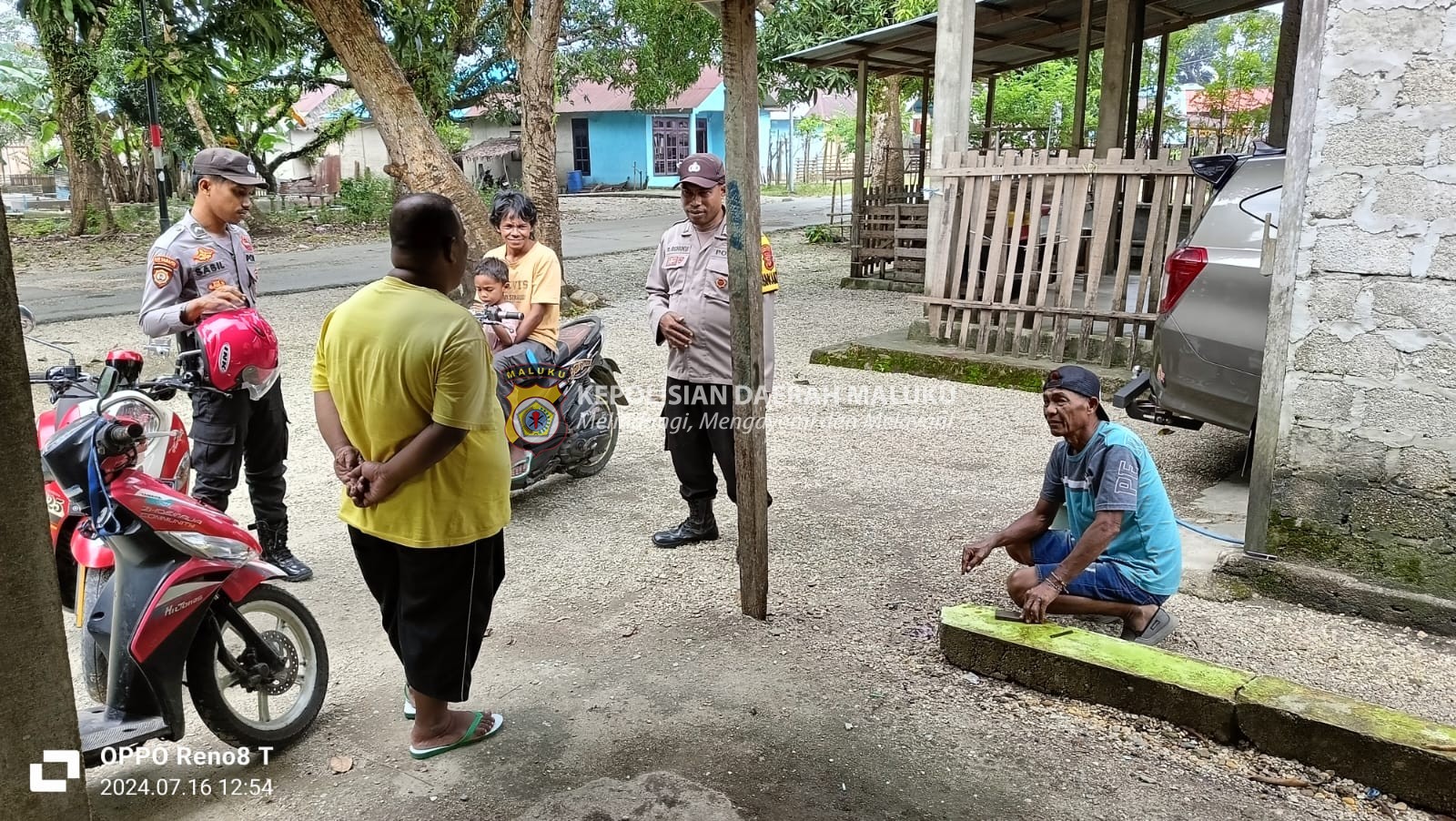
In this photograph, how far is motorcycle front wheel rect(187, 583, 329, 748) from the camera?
2.74 meters

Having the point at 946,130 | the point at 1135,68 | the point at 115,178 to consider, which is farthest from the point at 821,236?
the point at 115,178

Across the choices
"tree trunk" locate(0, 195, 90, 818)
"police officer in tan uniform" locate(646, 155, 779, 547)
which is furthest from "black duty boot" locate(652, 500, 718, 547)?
"tree trunk" locate(0, 195, 90, 818)

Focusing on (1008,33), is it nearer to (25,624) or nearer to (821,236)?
(821,236)

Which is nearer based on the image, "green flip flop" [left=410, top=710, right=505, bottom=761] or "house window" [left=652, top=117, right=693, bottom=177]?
"green flip flop" [left=410, top=710, right=505, bottom=761]

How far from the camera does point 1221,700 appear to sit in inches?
115

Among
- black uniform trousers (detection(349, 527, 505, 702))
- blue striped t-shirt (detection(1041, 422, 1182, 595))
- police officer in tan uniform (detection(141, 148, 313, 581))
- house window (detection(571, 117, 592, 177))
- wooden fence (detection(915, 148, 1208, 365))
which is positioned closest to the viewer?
black uniform trousers (detection(349, 527, 505, 702))

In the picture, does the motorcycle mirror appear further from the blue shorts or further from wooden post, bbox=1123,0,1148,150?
wooden post, bbox=1123,0,1148,150

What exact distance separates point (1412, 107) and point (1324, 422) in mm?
1176

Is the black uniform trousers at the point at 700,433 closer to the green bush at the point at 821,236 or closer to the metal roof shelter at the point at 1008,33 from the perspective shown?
the metal roof shelter at the point at 1008,33

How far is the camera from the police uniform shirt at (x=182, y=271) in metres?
3.83

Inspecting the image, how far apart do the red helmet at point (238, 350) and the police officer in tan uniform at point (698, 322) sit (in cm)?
159

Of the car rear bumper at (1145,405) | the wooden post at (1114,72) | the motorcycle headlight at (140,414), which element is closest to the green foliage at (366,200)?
the wooden post at (1114,72)

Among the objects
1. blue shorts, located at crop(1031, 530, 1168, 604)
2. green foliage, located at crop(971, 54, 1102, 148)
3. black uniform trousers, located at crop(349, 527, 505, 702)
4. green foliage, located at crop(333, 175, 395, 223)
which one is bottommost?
blue shorts, located at crop(1031, 530, 1168, 604)

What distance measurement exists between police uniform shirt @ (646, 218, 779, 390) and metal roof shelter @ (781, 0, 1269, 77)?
8.13 meters
